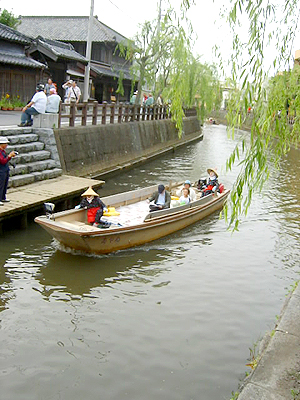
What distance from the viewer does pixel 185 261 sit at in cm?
936

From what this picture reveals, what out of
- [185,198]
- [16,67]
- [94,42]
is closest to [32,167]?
[185,198]

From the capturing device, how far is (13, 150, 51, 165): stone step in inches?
462

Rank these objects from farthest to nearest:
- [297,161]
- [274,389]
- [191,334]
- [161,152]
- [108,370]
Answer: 1. [297,161]
2. [161,152]
3. [191,334]
4. [108,370]
5. [274,389]

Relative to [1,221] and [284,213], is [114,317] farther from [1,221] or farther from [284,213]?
[284,213]

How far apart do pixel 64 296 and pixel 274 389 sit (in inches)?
162

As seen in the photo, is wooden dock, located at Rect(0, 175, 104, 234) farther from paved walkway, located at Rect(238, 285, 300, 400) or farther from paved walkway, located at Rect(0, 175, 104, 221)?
paved walkway, located at Rect(238, 285, 300, 400)

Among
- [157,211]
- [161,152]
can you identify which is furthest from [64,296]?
[161,152]

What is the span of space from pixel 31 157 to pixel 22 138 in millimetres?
706

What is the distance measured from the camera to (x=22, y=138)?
493 inches

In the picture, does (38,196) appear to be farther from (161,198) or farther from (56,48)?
(56,48)

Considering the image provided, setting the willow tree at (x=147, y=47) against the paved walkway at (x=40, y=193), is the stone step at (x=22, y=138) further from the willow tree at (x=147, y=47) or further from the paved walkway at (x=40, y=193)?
the willow tree at (x=147, y=47)

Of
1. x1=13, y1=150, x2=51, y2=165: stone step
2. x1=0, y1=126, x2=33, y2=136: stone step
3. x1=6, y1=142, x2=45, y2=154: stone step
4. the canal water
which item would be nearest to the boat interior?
the canal water

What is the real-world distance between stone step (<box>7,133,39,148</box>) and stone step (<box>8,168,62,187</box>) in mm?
1091

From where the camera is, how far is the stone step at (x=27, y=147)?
A: 1193 cm
